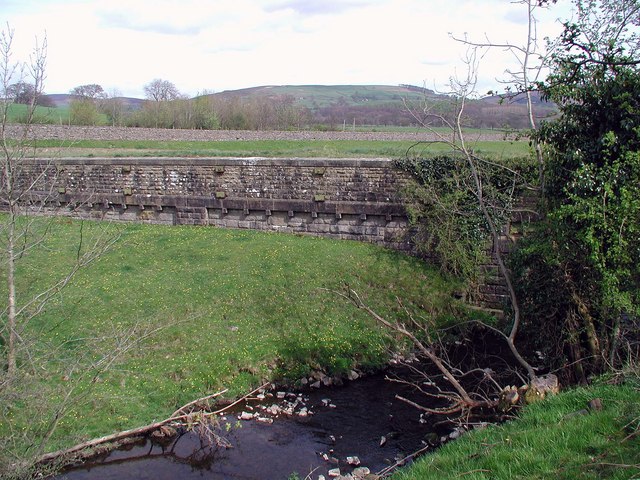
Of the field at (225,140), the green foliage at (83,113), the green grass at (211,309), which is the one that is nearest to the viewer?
the green grass at (211,309)

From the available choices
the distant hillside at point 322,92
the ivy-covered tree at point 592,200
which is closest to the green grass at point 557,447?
the ivy-covered tree at point 592,200

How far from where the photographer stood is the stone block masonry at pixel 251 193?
59.6 feet

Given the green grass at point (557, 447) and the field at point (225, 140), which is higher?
the field at point (225, 140)

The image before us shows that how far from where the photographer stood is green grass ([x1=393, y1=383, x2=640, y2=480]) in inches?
219

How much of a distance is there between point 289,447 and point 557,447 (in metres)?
5.02

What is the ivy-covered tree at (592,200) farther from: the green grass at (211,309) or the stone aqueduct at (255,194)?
the stone aqueduct at (255,194)

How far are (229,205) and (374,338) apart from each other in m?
8.40

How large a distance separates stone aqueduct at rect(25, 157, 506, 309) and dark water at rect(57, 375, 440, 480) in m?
6.60

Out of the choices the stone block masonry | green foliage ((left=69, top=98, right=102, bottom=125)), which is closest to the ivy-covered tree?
the stone block masonry

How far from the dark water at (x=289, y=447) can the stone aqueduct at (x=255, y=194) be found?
6598mm

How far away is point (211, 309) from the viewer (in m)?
13.9

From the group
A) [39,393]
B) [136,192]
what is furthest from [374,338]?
[136,192]

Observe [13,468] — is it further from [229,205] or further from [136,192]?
[136,192]

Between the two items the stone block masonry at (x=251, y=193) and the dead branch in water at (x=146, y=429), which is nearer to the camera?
the dead branch in water at (x=146, y=429)
